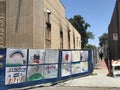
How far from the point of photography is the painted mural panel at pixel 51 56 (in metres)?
17.3

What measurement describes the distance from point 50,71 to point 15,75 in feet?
8.35

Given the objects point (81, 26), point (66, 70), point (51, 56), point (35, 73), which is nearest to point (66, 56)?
point (66, 70)

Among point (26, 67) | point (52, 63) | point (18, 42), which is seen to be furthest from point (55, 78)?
point (18, 42)

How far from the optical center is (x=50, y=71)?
56.6ft

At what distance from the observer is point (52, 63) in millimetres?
17578

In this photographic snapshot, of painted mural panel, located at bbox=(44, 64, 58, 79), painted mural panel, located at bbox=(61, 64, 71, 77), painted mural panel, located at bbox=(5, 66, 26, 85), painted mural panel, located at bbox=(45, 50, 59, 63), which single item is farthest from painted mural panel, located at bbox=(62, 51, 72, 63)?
painted mural panel, located at bbox=(5, 66, 26, 85)

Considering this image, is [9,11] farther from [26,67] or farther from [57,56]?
[26,67]

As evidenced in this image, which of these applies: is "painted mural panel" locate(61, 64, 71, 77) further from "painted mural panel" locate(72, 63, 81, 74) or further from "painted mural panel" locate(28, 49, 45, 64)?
"painted mural panel" locate(28, 49, 45, 64)

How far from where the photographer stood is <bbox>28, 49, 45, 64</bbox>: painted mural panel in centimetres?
1612

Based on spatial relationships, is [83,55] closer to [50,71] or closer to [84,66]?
[84,66]

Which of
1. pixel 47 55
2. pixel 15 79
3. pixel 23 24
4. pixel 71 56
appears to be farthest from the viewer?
pixel 23 24

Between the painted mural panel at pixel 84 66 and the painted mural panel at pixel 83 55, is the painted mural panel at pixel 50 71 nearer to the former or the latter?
the painted mural panel at pixel 84 66

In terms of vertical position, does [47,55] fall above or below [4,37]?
below

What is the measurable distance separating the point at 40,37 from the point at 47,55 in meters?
9.32
